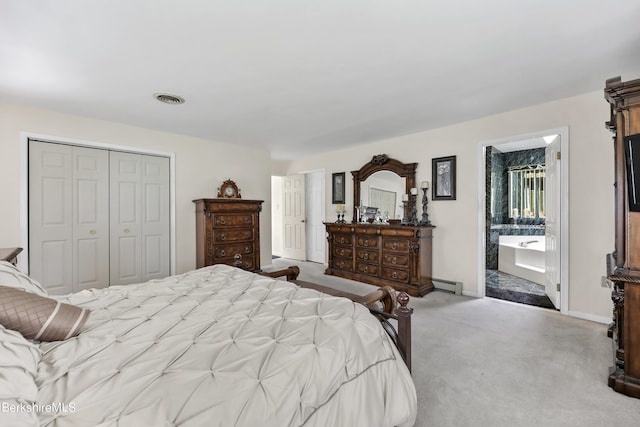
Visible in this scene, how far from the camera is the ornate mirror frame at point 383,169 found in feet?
14.4

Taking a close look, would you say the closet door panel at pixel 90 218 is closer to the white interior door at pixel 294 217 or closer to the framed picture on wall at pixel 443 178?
the white interior door at pixel 294 217

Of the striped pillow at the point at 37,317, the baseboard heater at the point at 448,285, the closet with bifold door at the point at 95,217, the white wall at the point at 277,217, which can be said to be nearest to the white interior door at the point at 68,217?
the closet with bifold door at the point at 95,217

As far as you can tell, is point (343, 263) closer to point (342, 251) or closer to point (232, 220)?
point (342, 251)

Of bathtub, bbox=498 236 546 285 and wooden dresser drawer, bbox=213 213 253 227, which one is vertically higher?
wooden dresser drawer, bbox=213 213 253 227

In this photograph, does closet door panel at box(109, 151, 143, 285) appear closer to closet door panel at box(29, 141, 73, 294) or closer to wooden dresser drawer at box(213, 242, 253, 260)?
closet door panel at box(29, 141, 73, 294)

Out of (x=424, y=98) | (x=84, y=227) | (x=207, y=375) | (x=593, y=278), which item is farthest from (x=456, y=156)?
(x=84, y=227)

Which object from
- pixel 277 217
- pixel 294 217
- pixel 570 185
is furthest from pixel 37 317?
pixel 277 217

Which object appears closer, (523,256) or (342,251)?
(342,251)

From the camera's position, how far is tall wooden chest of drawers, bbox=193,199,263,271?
414 centimetres

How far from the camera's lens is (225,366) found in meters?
1.00

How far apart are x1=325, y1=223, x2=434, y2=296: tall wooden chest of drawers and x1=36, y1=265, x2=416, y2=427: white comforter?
8.28ft

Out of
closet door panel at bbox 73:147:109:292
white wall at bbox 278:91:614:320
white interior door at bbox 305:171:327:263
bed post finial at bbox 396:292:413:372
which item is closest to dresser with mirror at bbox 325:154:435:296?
white wall at bbox 278:91:614:320

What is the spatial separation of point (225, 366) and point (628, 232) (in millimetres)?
2490

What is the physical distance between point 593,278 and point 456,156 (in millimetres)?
2005
